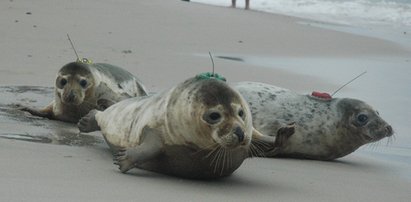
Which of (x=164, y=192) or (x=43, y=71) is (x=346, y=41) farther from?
(x=164, y=192)

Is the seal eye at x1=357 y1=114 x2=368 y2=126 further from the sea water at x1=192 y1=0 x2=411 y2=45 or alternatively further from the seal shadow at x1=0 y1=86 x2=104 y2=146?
the sea water at x1=192 y1=0 x2=411 y2=45

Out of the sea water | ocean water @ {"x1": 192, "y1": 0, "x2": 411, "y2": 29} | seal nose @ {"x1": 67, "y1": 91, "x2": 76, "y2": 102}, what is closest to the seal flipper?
seal nose @ {"x1": 67, "y1": 91, "x2": 76, "y2": 102}

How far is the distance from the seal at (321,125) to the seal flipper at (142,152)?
1.33 meters

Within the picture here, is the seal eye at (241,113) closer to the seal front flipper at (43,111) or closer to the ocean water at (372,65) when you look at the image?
the ocean water at (372,65)

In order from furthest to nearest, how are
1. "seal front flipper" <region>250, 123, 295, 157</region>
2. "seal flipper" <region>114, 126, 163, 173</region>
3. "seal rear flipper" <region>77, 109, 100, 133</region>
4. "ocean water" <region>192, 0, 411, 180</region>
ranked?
"ocean water" <region>192, 0, 411, 180</region>
"seal rear flipper" <region>77, 109, 100, 133</region>
"seal front flipper" <region>250, 123, 295, 157</region>
"seal flipper" <region>114, 126, 163, 173</region>

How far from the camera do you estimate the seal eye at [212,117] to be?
371cm

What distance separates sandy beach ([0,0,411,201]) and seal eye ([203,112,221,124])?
0.96 feet

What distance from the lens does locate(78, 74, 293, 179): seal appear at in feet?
12.2

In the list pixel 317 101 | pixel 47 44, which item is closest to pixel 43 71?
pixel 47 44

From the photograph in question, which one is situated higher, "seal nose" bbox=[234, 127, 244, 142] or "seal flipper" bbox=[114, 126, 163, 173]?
"seal nose" bbox=[234, 127, 244, 142]

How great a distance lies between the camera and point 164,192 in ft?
11.5

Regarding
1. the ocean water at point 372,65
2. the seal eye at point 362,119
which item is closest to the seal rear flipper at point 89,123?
the seal eye at point 362,119

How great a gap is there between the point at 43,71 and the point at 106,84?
222 cm

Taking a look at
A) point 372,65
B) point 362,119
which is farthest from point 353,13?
point 362,119
